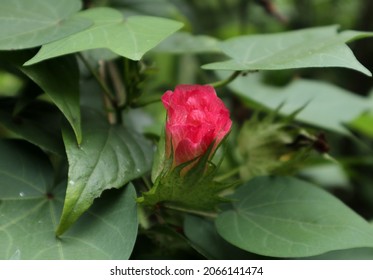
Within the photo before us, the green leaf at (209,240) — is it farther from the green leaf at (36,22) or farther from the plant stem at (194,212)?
the green leaf at (36,22)

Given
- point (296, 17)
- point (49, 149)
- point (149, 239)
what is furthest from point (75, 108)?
point (296, 17)

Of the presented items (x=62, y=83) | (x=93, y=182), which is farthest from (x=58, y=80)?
(x=93, y=182)

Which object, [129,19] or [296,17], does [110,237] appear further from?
[296,17]

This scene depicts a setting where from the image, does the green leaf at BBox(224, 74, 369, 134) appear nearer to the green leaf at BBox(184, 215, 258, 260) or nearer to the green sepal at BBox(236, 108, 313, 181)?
the green sepal at BBox(236, 108, 313, 181)

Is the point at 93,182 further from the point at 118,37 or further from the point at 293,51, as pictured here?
the point at 293,51

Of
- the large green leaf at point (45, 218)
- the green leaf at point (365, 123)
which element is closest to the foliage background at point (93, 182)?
the large green leaf at point (45, 218)
